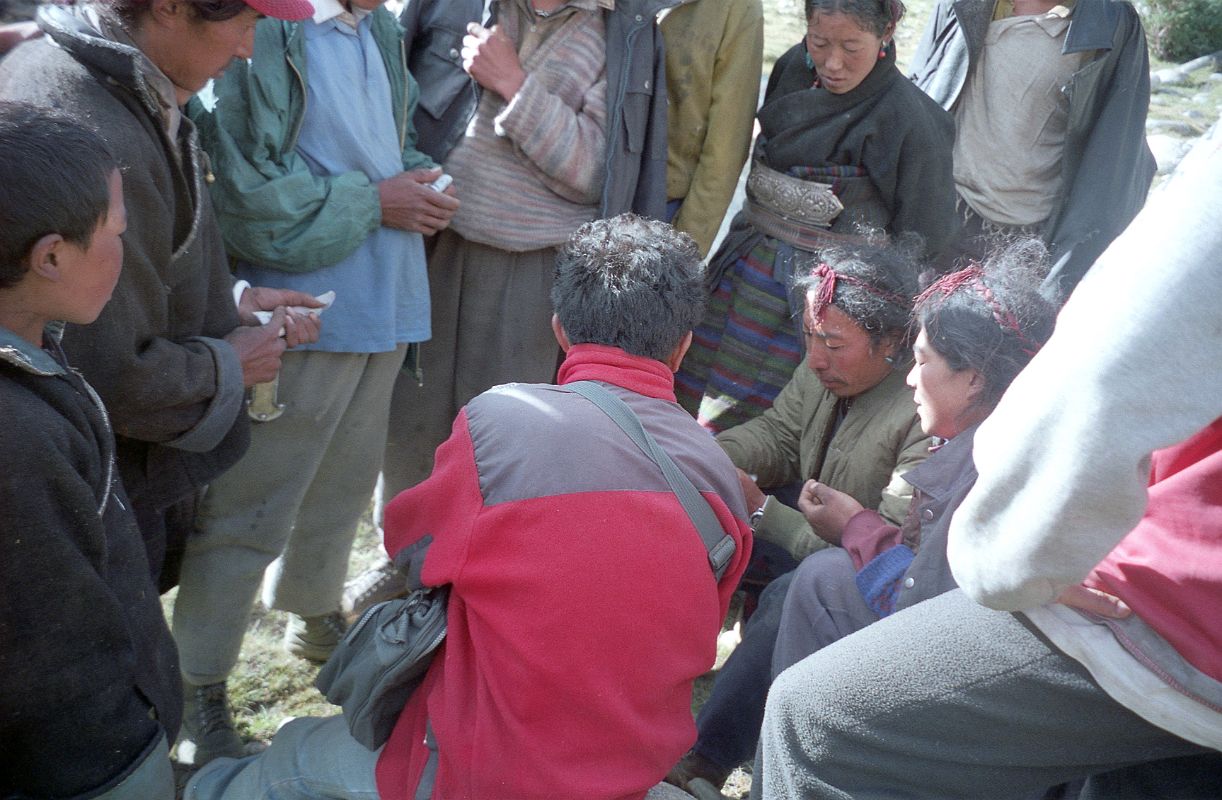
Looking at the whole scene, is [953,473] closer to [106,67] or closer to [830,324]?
[830,324]

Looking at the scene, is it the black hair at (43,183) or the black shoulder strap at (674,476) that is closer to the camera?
the black hair at (43,183)

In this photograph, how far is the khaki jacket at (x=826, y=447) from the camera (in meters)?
2.84

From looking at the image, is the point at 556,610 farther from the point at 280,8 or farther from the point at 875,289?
the point at 875,289

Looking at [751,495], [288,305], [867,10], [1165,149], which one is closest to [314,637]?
Answer: [288,305]

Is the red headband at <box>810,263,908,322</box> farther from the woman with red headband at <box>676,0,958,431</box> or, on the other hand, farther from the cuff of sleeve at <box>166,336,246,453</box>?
the cuff of sleeve at <box>166,336,246,453</box>

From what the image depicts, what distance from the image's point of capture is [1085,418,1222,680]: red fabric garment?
1444mm

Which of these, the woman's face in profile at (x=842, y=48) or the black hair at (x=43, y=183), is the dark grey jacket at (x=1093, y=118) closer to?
the woman's face in profile at (x=842, y=48)

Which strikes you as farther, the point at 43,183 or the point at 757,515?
the point at 757,515

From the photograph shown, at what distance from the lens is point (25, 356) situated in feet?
5.41

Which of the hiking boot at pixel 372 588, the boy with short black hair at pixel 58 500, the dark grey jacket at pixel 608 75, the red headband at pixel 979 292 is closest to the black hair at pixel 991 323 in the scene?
the red headband at pixel 979 292

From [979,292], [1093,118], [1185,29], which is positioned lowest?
[1185,29]

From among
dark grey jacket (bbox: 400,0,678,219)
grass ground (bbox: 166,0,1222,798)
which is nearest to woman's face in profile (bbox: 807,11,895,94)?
dark grey jacket (bbox: 400,0,678,219)

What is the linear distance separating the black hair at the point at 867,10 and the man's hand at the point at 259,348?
183cm

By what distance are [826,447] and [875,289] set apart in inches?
19.2
